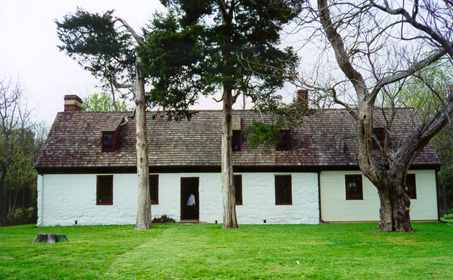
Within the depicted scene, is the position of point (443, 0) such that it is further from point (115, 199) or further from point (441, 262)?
point (115, 199)

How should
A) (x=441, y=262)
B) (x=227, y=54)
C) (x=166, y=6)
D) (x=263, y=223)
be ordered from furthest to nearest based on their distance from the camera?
(x=263, y=223) → (x=166, y=6) → (x=227, y=54) → (x=441, y=262)

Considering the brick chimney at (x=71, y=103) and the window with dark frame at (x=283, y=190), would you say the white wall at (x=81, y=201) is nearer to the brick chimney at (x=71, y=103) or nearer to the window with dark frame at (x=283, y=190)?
the brick chimney at (x=71, y=103)

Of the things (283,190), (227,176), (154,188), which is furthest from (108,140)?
(283,190)

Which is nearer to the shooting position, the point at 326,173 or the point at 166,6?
the point at 166,6

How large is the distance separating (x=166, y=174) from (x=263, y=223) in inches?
210

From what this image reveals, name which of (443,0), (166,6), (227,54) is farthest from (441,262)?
(166,6)

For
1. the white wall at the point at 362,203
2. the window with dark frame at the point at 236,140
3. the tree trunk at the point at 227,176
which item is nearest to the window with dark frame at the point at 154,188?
the window with dark frame at the point at 236,140

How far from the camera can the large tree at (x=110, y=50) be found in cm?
1708

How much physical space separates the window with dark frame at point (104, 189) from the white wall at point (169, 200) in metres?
0.23

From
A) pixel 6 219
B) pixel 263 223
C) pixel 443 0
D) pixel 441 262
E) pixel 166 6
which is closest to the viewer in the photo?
pixel 441 262

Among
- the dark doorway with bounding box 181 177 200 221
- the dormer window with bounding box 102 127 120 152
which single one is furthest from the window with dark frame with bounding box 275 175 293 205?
the dormer window with bounding box 102 127 120 152

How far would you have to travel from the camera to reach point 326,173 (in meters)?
20.3

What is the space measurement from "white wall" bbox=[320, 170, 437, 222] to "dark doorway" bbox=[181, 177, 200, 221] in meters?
6.46

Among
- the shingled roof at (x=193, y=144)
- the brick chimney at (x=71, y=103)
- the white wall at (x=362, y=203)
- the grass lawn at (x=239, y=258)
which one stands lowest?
the grass lawn at (x=239, y=258)
